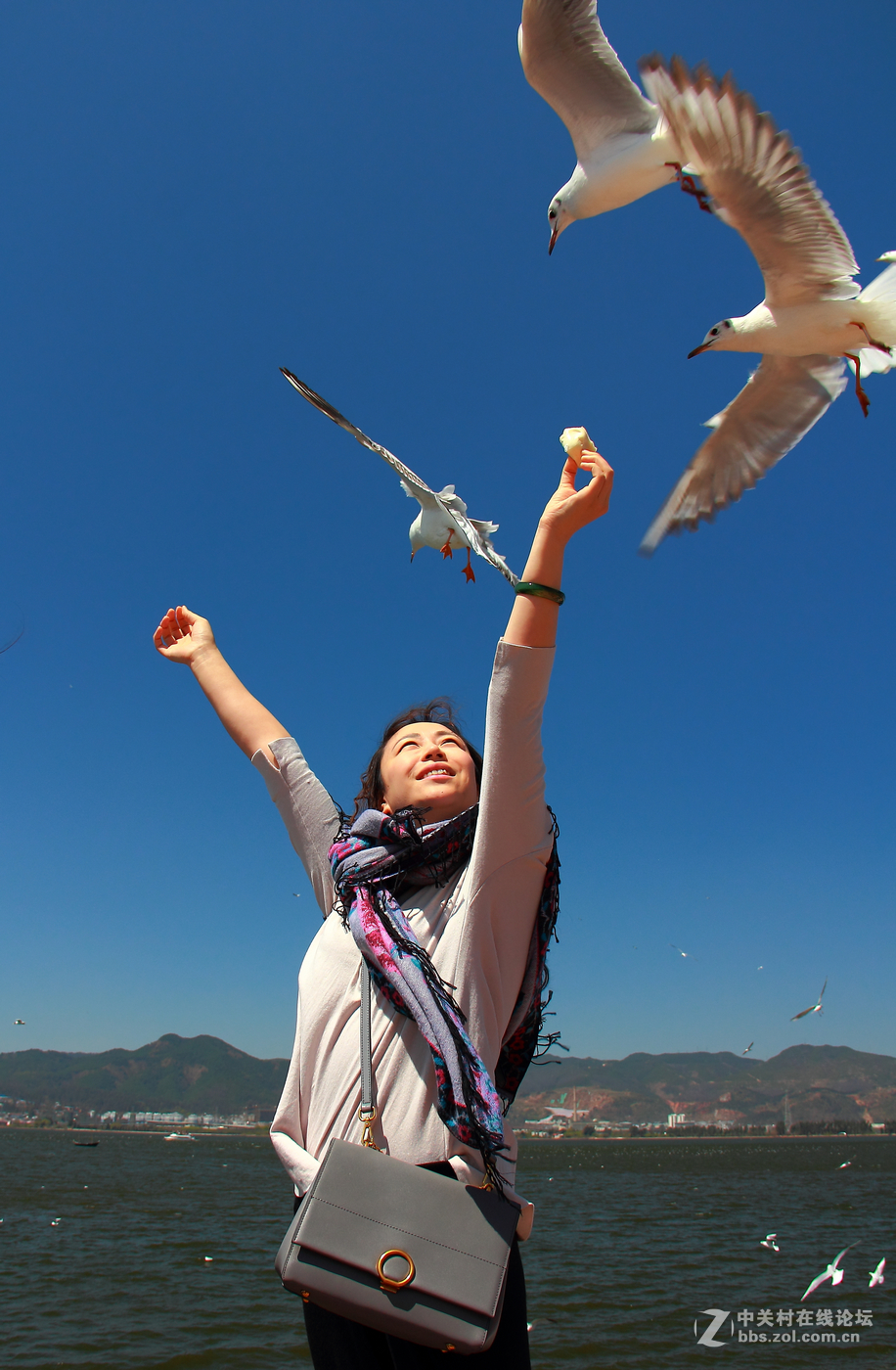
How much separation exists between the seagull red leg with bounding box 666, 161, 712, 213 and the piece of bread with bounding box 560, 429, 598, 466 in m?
2.70

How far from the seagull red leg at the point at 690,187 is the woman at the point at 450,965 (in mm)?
2980

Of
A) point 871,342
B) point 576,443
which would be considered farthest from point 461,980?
point 871,342

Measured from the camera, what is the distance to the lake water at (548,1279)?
12.6 m

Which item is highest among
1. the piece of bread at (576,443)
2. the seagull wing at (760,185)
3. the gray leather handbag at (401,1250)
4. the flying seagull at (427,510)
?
the seagull wing at (760,185)

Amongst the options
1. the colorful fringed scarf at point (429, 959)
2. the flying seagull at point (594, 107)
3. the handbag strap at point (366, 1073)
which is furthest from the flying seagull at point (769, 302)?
the handbag strap at point (366, 1073)

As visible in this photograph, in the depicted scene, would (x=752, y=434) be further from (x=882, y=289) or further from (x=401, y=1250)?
(x=401, y=1250)

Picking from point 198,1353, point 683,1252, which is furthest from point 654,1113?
point 198,1353

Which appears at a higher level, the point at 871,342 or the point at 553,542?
the point at 871,342

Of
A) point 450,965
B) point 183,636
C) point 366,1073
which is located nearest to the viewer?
point 366,1073

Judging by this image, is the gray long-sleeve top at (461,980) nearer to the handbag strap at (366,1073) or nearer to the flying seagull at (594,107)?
the handbag strap at (366,1073)

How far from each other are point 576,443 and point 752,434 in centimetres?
305

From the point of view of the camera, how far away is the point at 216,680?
249 cm

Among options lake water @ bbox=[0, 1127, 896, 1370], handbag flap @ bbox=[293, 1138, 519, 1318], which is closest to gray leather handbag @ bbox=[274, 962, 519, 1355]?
handbag flap @ bbox=[293, 1138, 519, 1318]

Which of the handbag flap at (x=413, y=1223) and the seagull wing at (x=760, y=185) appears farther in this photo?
the seagull wing at (x=760, y=185)
